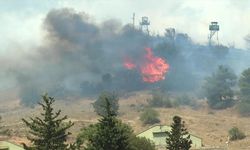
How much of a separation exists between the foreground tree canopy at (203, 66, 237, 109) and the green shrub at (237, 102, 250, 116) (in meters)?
10.1

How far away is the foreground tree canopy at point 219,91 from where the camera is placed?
588 ft

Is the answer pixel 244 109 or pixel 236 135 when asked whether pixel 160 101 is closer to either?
pixel 244 109

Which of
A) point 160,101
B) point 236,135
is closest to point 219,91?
point 160,101

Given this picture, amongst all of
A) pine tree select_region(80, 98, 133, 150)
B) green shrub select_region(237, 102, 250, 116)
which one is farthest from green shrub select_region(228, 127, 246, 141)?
pine tree select_region(80, 98, 133, 150)

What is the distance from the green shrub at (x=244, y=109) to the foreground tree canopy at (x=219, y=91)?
1006 cm

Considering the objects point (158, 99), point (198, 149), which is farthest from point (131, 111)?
point (198, 149)

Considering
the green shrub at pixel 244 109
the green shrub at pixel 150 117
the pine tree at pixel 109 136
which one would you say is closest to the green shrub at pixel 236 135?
the green shrub at pixel 150 117

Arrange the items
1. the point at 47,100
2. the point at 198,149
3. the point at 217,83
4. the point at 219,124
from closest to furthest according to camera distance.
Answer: the point at 47,100
the point at 198,149
the point at 219,124
the point at 217,83

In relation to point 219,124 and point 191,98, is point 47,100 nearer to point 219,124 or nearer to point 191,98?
point 219,124

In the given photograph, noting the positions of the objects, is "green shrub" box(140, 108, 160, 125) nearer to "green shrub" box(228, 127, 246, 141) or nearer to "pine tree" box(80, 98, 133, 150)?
"green shrub" box(228, 127, 246, 141)

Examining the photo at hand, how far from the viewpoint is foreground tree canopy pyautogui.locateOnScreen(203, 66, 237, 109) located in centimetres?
17912

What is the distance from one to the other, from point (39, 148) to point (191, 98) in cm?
15244

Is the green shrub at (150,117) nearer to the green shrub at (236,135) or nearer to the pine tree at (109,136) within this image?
the green shrub at (236,135)

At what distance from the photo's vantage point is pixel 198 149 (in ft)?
350
